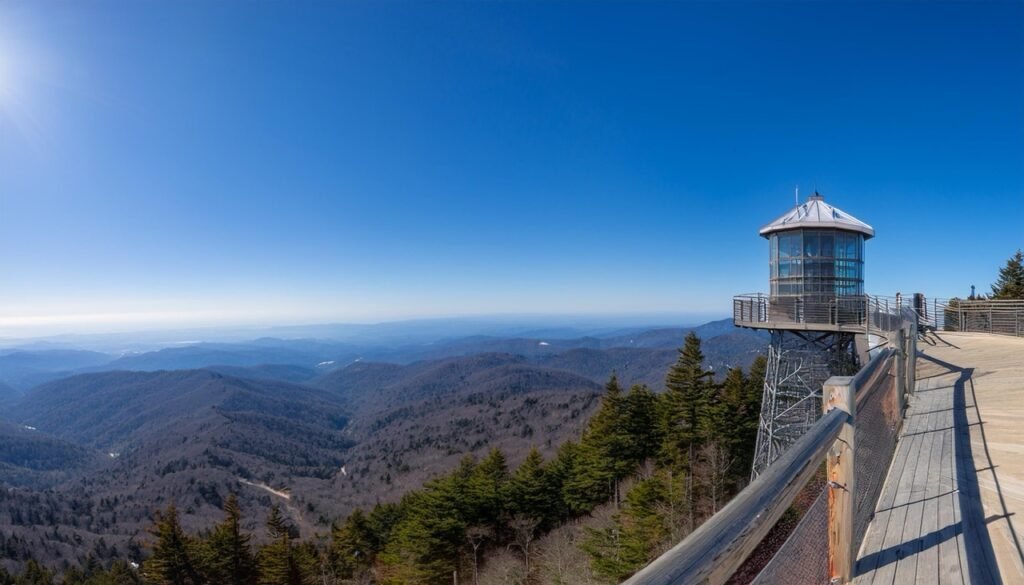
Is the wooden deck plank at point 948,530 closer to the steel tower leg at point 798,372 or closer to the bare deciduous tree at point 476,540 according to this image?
Result: the steel tower leg at point 798,372

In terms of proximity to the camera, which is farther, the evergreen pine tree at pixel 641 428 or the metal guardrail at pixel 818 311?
the evergreen pine tree at pixel 641 428

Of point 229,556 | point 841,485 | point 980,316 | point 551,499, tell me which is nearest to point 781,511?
point 841,485

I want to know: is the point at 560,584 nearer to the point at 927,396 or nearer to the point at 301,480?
Result: the point at 927,396

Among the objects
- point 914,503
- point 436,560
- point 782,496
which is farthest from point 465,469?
point 782,496

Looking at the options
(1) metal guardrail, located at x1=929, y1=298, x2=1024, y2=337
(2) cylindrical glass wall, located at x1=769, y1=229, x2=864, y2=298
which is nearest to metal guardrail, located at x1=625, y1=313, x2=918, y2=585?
(2) cylindrical glass wall, located at x1=769, y1=229, x2=864, y2=298

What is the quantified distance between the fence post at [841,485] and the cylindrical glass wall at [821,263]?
12130 millimetres

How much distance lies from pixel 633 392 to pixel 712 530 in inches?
1099

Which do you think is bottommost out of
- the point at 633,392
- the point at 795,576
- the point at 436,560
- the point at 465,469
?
the point at 436,560

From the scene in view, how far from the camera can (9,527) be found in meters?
91.9

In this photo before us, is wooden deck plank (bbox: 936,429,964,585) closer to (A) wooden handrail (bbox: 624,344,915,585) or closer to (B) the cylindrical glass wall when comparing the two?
(A) wooden handrail (bbox: 624,344,915,585)

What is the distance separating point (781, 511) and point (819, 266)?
44.6 feet

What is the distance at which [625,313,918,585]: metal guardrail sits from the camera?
1.15 meters

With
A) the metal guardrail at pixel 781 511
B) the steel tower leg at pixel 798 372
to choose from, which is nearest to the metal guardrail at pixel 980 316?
the steel tower leg at pixel 798 372

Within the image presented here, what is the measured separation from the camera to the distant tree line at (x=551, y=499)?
22812mm
